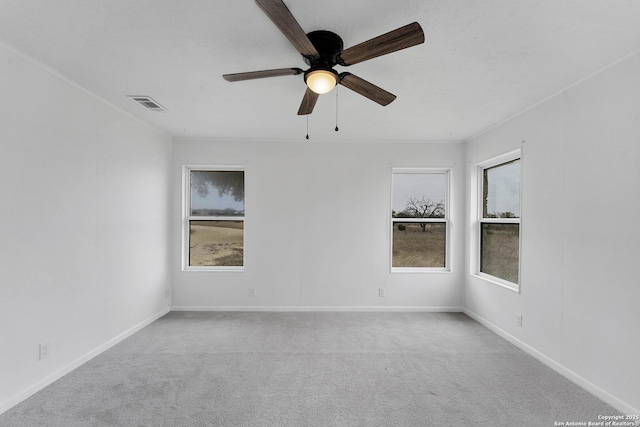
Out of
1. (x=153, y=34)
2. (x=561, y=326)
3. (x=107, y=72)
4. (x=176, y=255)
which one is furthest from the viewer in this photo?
(x=176, y=255)

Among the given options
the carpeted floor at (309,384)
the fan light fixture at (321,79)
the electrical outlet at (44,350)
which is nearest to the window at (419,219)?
the carpeted floor at (309,384)

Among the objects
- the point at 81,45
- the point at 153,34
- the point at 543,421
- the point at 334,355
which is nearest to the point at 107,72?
the point at 81,45

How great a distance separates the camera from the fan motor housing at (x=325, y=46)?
6.10 feet

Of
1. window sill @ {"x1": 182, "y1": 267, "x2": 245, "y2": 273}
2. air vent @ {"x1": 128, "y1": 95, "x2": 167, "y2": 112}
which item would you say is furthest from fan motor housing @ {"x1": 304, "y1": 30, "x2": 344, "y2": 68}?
window sill @ {"x1": 182, "y1": 267, "x2": 245, "y2": 273}

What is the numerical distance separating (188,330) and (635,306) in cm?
409

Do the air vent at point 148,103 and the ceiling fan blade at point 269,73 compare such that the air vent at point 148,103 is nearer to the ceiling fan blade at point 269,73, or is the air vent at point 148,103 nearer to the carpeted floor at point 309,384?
the ceiling fan blade at point 269,73

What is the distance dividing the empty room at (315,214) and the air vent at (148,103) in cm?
5

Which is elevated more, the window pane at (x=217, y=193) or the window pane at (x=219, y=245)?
the window pane at (x=217, y=193)

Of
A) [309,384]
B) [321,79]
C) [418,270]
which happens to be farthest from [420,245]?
[321,79]

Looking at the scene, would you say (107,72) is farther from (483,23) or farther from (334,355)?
(334,355)

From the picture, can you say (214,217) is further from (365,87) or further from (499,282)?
(499,282)

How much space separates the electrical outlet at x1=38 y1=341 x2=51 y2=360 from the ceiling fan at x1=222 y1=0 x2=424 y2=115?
98.2 inches

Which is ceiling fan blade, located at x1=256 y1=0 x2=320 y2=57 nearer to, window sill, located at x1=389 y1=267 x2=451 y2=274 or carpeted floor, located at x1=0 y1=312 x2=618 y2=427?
carpeted floor, located at x1=0 y1=312 x2=618 y2=427

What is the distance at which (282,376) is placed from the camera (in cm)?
261
